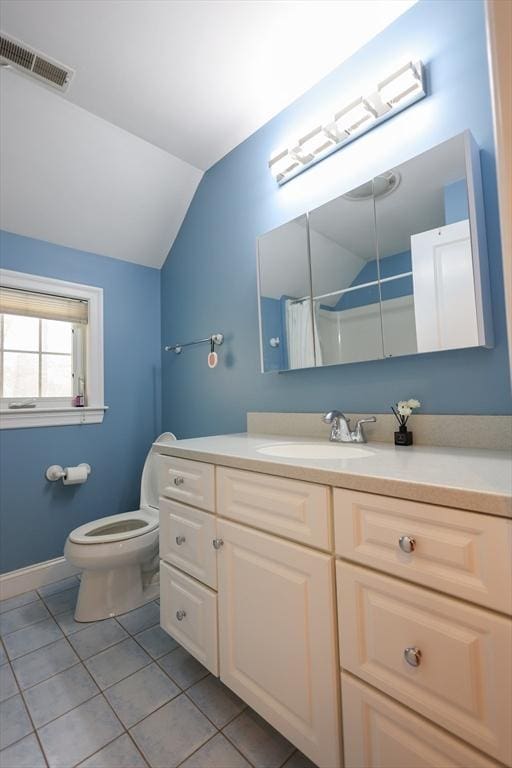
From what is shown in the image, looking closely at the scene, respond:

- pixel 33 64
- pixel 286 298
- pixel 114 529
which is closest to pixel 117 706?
pixel 114 529

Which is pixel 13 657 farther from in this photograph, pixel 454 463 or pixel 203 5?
pixel 203 5

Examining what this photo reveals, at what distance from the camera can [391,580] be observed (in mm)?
719

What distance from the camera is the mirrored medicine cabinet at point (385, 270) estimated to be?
1.09m

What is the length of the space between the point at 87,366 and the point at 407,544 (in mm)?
2134

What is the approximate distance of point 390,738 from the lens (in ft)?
2.36

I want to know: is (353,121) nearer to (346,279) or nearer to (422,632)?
(346,279)

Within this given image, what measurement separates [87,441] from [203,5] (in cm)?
216

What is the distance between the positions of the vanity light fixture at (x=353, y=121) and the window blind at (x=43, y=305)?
4.76ft

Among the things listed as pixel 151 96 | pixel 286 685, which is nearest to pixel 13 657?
pixel 286 685

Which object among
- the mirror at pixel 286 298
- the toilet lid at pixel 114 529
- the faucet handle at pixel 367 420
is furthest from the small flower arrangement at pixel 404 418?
the toilet lid at pixel 114 529

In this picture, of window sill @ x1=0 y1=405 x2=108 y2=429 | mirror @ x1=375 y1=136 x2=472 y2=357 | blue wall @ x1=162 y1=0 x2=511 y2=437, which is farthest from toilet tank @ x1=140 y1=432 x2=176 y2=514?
mirror @ x1=375 y1=136 x2=472 y2=357

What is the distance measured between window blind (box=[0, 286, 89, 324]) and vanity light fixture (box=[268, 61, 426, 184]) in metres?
1.45

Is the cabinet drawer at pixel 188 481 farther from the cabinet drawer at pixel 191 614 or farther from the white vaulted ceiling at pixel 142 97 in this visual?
the white vaulted ceiling at pixel 142 97

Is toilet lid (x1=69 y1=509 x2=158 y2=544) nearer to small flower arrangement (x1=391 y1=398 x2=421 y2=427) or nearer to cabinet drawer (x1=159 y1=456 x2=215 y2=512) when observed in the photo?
cabinet drawer (x1=159 y1=456 x2=215 y2=512)
